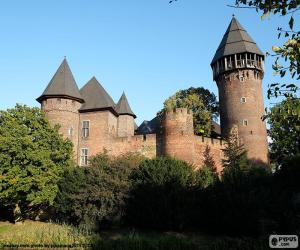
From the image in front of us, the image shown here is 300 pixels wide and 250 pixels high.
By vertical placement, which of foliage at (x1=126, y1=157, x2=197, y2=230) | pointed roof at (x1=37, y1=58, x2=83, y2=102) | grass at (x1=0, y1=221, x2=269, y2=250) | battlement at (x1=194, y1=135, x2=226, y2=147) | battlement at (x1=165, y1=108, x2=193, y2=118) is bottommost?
grass at (x1=0, y1=221, x2=269, y2=250)

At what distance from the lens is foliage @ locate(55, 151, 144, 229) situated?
906 inches

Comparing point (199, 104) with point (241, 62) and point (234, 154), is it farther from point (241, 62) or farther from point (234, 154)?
point (234, 154)

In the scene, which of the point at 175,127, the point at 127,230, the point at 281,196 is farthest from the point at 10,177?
the point at 281,196

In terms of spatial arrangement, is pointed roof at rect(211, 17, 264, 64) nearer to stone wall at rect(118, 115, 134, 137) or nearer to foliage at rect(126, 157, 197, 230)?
stone wall at rect(118, 115, 134, 137)

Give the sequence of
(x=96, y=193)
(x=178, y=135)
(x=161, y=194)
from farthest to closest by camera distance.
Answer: (x=178, y=135) < (x=96, y=193) < (x=161, y=194)

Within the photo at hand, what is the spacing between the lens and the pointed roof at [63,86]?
3366 cm

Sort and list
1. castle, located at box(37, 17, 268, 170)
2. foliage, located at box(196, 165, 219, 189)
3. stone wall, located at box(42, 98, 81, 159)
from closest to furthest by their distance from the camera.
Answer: foliage, located at box(196, 165, 219, 189), castle, located at box(37, 17, 268, 170), stone wall, located at box(42, 98, 81, 159)

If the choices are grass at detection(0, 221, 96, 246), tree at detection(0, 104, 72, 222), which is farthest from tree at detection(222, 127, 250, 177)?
grass at detection(0, 221, 96, 246)

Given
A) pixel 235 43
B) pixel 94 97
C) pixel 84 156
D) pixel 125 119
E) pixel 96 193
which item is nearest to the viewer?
pixel 96 193

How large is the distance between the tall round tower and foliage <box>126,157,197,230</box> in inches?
410

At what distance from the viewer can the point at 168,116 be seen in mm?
31203

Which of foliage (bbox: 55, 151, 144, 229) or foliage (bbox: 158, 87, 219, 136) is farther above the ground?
foliage (bbox: 158, 87, 219, 136)

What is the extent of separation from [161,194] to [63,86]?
55.3 ft

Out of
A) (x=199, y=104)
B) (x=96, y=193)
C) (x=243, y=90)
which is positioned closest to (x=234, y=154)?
(x=243, y=90)
